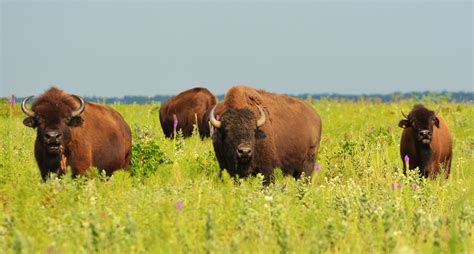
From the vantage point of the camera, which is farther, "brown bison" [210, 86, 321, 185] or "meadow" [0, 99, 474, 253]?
"brown bison" [210, 86, 321, 185]

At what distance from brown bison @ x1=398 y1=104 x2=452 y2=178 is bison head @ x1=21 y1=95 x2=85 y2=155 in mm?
6864

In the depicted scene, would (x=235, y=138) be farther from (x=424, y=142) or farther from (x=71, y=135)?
(x=424, y=142)

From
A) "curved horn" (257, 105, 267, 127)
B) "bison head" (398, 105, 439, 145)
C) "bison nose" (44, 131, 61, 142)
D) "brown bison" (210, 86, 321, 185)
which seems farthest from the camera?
"bison head" (398, 105, 439, 145)

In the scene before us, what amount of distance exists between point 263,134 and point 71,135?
10.1 feet

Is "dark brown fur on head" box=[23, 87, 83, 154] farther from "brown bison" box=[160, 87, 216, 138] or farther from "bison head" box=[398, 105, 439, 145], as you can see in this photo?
"brown bison" box=[160, 87, 216, 138]

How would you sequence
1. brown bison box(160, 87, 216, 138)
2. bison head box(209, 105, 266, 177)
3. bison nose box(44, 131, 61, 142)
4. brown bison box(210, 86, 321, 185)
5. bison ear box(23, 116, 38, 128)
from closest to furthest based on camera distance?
bison nose box(44, 131, 61, 142) → bison ear box(23, 116, 38, 128) → bison head box(209, 105, 266, 177) → brown bison box(210, 86, 321, 185) → brown bison box(160, 87, 216, 138)

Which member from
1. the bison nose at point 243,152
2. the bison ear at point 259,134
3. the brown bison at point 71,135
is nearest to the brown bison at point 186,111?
the brown bison at point 71,135

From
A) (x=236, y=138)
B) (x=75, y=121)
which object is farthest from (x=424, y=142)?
(x=75, y=121)

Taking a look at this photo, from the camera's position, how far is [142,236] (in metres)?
6.49

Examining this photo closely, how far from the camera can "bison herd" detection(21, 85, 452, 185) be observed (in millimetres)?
11109

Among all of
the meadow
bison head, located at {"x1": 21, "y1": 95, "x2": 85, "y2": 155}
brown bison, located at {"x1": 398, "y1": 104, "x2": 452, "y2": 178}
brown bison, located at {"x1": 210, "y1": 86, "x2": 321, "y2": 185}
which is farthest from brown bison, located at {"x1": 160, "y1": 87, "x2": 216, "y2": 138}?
the meadow

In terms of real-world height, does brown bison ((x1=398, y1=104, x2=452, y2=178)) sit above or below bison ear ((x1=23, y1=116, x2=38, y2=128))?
below

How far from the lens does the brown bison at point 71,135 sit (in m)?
10.9

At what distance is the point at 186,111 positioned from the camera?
72.1ft
